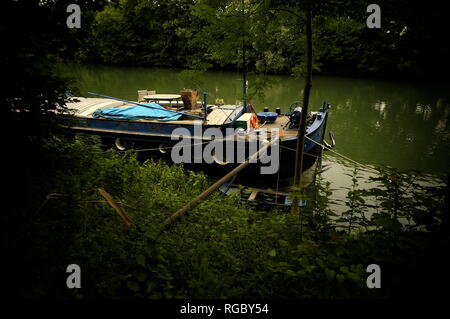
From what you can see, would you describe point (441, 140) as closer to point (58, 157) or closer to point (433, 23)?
point (433, 23)

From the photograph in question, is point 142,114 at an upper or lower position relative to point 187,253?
upper

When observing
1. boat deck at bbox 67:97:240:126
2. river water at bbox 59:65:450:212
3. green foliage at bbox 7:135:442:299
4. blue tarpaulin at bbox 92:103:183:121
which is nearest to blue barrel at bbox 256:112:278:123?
river water at bbox 59:65:450:212

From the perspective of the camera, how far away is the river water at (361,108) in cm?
1054

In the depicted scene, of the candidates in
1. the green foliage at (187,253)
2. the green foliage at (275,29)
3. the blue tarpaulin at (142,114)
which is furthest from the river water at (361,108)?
the blue tarpaulin at (142,114)

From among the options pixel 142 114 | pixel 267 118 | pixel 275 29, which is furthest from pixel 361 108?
pixel 275 29

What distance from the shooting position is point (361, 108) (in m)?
20.4

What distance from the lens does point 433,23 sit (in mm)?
2449

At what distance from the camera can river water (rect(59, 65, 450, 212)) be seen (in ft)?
34.6

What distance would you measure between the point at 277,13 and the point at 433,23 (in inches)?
103

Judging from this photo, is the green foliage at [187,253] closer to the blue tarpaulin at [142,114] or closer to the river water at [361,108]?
the river water at [361,108]

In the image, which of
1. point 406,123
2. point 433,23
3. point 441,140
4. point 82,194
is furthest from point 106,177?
point 406,123

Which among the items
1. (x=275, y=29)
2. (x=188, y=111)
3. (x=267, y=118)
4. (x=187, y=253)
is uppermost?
(x=275, y=29)

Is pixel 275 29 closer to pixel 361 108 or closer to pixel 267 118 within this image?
pixel 267 118
